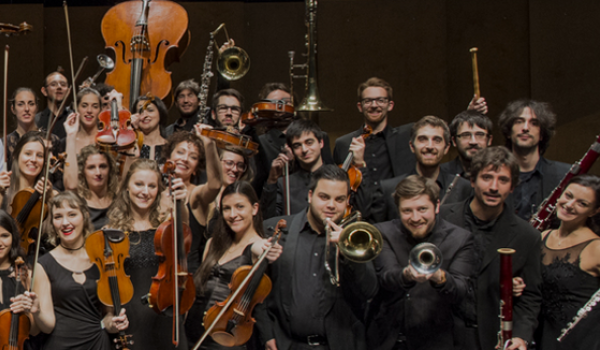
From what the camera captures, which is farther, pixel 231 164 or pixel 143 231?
pixel 231 164

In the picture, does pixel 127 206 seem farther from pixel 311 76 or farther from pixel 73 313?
pixel 311 76

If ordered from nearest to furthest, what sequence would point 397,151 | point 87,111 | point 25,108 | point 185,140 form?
point 185,140
point 397,151
point 87,111
point 25,108

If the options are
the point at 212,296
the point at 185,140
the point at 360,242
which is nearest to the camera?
the point at 360,242

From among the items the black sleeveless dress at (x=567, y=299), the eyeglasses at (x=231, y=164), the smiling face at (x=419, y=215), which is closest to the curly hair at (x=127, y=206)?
the eyeglasses at (x=231, y=164)

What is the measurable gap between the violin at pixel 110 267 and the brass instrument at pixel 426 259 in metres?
1.24

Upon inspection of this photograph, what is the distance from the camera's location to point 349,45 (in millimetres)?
6062

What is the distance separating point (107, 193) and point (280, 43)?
283 centimetres

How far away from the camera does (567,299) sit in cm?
310

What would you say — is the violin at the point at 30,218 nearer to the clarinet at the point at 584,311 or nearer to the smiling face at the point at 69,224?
the smiling face at the point at 69,224

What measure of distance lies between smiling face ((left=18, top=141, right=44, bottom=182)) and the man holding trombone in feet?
5.82

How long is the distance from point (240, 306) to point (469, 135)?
151 cm

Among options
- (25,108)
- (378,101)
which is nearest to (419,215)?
(378,101)

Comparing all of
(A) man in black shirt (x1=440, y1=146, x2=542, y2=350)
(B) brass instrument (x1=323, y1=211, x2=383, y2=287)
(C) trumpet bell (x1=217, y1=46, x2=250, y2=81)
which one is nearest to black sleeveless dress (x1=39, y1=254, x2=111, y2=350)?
(B) brass instrument (x1=323, y1=211, x2=383, y2=287)

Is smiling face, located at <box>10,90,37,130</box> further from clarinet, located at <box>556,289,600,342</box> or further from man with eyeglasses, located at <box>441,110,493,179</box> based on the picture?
clarinet, located at <box>556,289,600,342</box>
